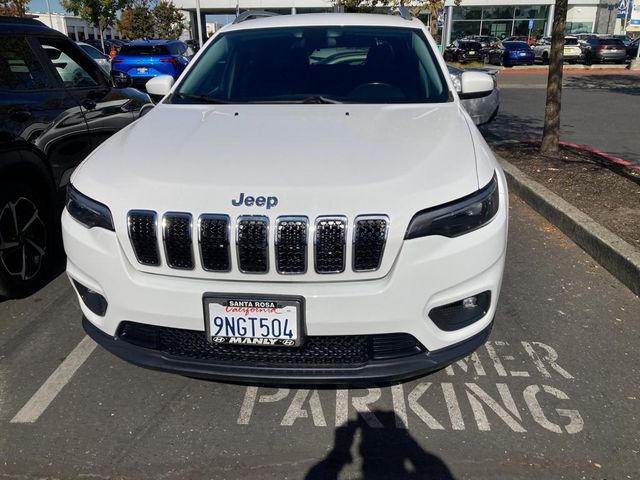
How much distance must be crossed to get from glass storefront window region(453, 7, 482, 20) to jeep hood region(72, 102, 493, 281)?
4406cm

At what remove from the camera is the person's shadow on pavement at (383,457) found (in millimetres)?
2443

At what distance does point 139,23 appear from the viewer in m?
42.8

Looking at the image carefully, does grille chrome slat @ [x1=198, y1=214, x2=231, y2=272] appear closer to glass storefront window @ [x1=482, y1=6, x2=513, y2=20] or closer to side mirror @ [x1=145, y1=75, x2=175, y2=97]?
side mirror @ [x1=145, y1=75, x2=175, y2=97]

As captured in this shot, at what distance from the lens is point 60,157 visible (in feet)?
14.1

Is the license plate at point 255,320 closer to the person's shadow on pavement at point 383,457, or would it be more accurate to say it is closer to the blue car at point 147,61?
the person's shadow on pavement at point 383,457

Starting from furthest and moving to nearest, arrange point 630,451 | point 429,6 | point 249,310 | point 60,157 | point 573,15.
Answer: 1. point 573,15
2. point 429,6
3. point 60,157
4. point 630,451
5. point 249,310

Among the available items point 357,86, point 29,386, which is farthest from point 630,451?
point 29,386

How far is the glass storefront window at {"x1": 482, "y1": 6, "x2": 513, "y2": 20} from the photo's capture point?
141 ft

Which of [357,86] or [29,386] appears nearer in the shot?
[29,386]

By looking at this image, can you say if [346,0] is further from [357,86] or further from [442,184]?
[442,184]

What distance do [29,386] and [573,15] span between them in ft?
166

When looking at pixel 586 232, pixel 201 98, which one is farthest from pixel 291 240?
pixel 586 232

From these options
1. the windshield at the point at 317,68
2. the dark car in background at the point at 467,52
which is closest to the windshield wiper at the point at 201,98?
the windshield at the point at 317,68

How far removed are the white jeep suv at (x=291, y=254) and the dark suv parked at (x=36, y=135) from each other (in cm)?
124
